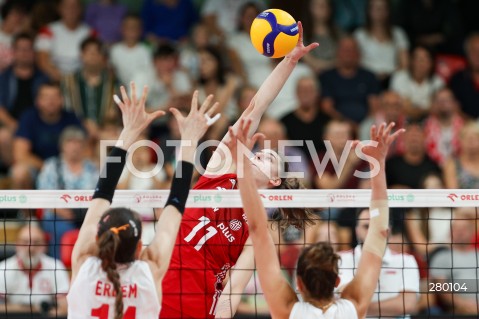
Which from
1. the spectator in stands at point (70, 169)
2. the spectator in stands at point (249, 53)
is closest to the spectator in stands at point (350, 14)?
the spectator in stands at point (249, 53)

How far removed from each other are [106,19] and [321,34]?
10.7 ft

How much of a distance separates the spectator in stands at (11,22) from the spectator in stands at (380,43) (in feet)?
16.5

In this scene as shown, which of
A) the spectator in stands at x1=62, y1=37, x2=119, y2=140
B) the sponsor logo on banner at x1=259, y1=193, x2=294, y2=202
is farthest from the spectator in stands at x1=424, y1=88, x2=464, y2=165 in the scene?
the sponsor logo on banner at x1=259, y1=193, x2=294, y2=202

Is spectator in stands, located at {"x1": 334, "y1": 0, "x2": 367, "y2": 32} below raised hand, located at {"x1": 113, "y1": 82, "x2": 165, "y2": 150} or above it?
above

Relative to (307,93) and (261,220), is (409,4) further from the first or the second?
(261,220)

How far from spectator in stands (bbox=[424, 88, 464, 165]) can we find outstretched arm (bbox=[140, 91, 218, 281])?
7614 mm

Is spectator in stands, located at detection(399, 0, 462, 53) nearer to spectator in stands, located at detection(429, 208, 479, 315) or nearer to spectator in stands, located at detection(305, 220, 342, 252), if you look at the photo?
spectator in stands, located at detection(429, 208, 479, 315)

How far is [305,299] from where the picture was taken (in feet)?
17.8

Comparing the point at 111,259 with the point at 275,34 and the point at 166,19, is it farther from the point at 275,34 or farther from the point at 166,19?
the point at 166,19

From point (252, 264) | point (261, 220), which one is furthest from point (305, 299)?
point (252, 264)

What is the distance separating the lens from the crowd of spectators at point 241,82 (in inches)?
478

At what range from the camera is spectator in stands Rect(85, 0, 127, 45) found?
554 inches

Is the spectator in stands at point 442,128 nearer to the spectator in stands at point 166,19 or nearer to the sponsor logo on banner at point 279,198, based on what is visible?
the spectator in stands at point 166,19

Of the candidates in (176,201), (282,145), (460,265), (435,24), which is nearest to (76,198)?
(176,201)
